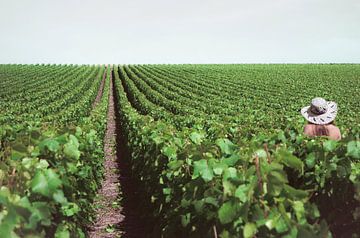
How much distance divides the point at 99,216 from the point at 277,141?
16.7 feet

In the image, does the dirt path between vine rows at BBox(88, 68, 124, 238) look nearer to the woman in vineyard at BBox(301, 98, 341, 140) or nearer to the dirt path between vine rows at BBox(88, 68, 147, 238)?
the dirt path between vine rows at BBox(88, 68, 147, 238)

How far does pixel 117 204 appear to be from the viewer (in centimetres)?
977

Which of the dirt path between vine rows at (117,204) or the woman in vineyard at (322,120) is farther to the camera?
the dirt path between vine rows at (117,204)

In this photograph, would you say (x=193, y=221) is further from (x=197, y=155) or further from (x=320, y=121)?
(x=320, y=121)

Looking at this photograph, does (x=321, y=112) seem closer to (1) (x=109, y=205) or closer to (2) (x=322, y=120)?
(2) (x=322, y=120)

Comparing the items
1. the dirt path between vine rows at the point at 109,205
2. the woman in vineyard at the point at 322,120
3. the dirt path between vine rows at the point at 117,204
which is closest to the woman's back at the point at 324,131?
the woman in vineyard at the point at 322,120

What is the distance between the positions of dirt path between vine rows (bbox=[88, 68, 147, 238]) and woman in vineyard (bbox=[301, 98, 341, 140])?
3601mm

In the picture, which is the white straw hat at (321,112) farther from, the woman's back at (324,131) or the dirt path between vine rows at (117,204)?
the dirt path between vine rows at (117,204)

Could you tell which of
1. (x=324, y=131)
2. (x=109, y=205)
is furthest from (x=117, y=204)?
(x=324, y=131)

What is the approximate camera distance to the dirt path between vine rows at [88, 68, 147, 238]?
8.02 m

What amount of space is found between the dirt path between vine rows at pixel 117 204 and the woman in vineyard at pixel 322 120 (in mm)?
3601

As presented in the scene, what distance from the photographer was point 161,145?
21.5 feet

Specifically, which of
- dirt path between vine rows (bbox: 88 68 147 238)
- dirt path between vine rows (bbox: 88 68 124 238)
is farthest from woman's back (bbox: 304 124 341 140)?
dirt path between vine rows (bbox: 88 68 124 238)

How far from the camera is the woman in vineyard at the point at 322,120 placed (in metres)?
6.32
